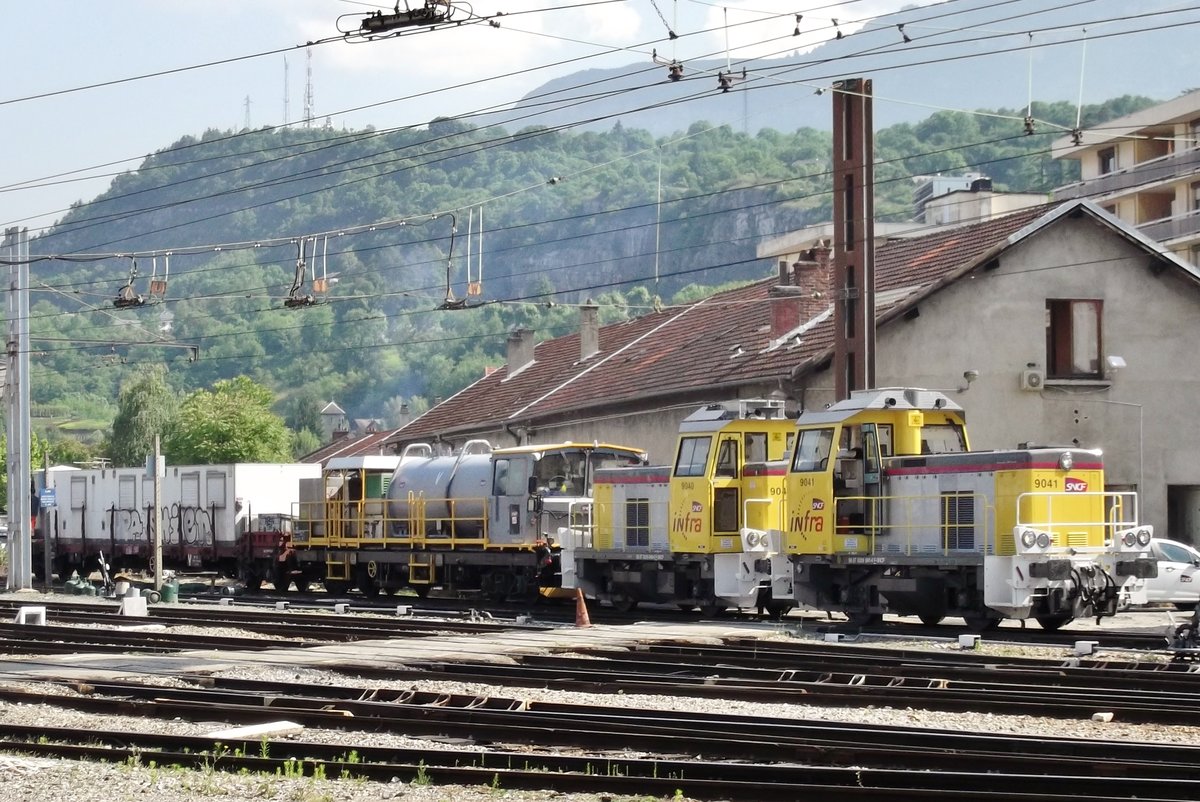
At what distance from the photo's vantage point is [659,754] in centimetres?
1087


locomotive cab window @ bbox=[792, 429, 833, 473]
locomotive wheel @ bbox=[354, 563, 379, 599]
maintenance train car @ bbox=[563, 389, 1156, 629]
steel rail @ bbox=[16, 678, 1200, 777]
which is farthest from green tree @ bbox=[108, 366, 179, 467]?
steel rail @ bbox=[16, 678, 1200, 777]

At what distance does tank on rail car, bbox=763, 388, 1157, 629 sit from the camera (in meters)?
19.5

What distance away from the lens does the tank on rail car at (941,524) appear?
19500 millimetres

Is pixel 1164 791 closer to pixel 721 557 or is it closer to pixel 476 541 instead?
pixel 721 557

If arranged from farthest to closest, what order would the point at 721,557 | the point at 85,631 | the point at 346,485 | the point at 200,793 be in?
1. the point at 346,485
2. the point at 721,557
3. the point at 85,631
4. the point at 200,793

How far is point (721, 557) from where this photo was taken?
77.5 feet

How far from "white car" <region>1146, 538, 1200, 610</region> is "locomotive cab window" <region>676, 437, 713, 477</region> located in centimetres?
828

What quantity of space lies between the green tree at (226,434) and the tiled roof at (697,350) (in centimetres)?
3868

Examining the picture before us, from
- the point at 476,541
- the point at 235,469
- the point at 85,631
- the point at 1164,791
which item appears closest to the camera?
the point at 1164,791

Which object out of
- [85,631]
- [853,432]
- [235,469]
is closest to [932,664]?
[853,432]

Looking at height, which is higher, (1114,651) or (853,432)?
(853,432)

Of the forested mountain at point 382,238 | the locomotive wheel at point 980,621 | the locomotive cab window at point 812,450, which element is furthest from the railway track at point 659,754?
the forested mountain at point 382,238

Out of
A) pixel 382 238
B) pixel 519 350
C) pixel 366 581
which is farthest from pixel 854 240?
pixel 382 238

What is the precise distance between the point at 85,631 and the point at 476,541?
30.5 ft
